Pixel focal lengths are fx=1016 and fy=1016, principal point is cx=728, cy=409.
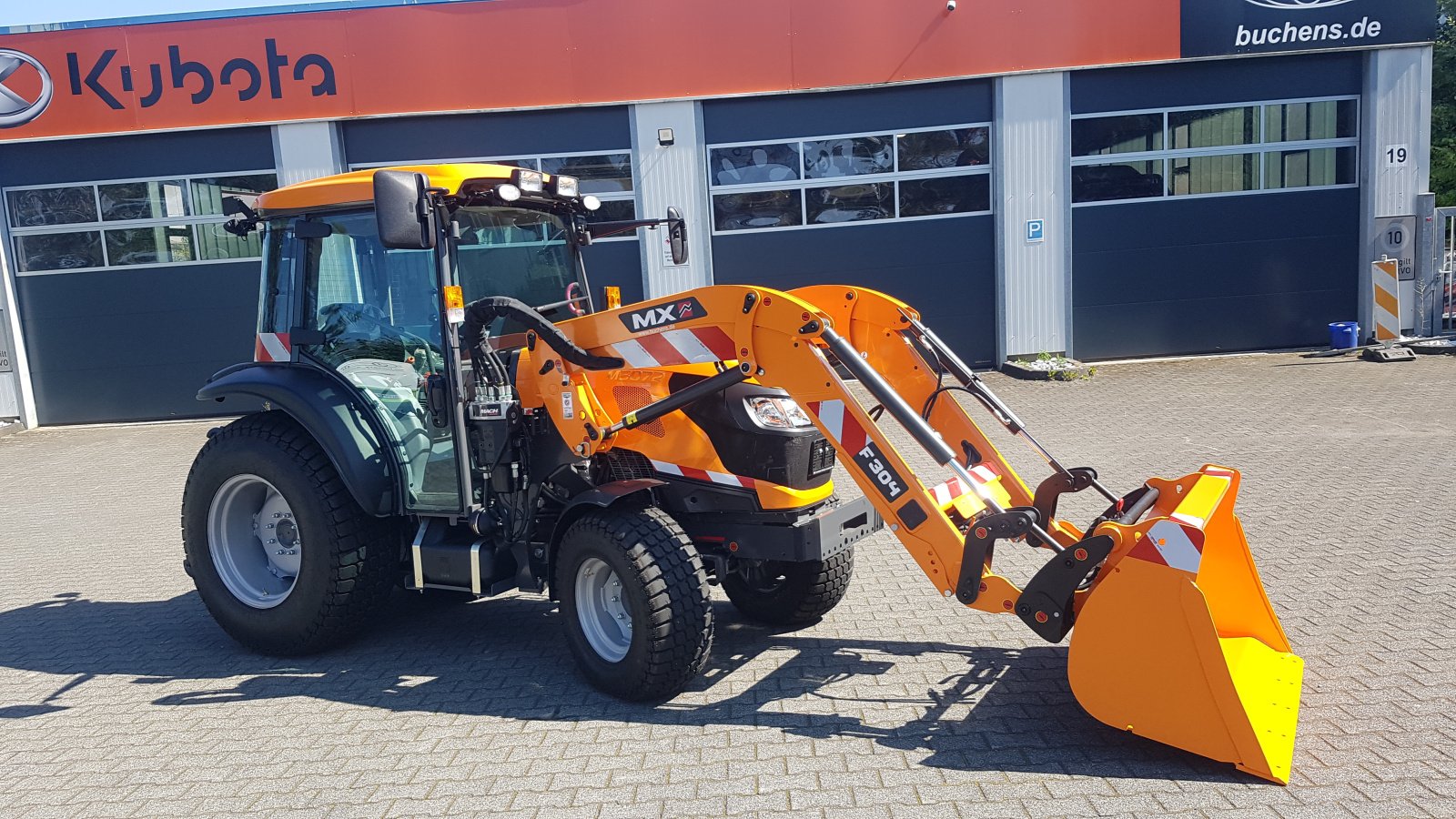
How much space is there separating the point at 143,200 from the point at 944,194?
35.9 ft

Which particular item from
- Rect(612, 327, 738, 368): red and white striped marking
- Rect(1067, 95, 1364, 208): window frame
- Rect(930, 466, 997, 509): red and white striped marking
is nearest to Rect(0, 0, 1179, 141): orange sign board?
Rect(1067, 95, 1364, 208): window frame

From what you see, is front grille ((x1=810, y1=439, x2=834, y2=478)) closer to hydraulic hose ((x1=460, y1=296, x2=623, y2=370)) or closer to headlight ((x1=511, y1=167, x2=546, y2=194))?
hydraulic hose ((x1=460, y1=296, x2=623, y2=370))

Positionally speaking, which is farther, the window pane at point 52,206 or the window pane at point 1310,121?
the window pane at point 1310,121

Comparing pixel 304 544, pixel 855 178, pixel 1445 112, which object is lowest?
pixel 304 544

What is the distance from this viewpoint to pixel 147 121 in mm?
13508

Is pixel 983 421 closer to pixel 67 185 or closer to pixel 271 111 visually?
pixel 271 111

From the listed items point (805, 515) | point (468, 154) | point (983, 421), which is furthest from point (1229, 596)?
point (468, 154)

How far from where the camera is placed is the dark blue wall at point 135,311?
1376cm

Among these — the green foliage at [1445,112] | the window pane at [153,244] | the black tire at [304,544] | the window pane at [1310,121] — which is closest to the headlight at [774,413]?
the black tire at [304,544]

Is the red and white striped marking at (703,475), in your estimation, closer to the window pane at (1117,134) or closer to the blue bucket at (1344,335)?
the window pane at (1117,134)

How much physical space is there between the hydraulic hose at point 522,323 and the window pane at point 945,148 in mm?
10285

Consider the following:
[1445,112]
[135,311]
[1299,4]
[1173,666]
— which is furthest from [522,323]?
[1445,112]

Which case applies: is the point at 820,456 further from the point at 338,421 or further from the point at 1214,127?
the point at 1214,127

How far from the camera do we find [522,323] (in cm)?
459
